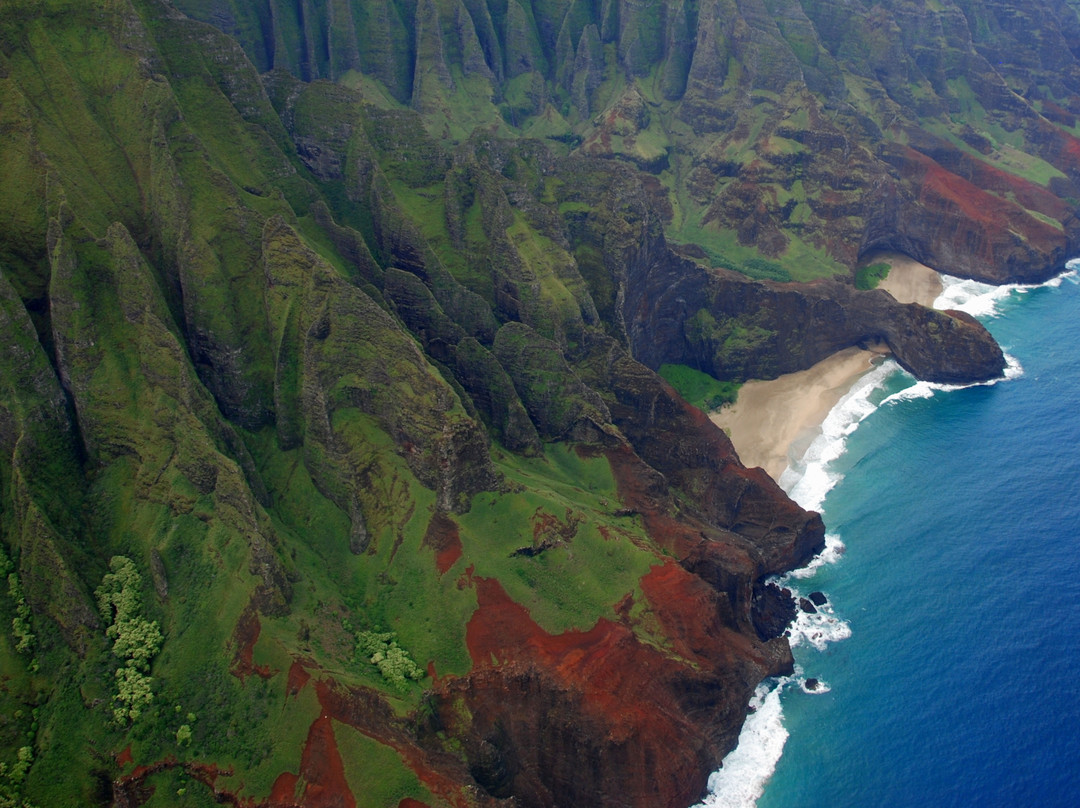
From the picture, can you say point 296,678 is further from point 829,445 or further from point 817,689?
point 829,445

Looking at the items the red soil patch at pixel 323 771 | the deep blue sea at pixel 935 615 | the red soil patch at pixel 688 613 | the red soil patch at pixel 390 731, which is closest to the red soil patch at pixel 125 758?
the red soil patch at pixel 323 771

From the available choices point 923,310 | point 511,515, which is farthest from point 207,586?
point 923,310

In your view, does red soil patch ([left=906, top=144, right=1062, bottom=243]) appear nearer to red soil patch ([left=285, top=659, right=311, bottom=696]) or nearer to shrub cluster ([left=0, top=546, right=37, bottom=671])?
red soil patch ([left=285, top=659, right=311, bottom=696])

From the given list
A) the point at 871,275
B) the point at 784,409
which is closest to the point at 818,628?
the point at 784,409

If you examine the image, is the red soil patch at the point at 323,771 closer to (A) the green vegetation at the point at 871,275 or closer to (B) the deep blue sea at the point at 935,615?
(B) the deep blue sea at the point at 935,615

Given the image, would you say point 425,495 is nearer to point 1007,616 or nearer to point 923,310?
point 1007,616

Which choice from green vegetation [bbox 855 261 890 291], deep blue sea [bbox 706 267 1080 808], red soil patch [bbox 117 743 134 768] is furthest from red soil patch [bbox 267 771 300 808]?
green vegetation [bbox 855 261 890 291]
